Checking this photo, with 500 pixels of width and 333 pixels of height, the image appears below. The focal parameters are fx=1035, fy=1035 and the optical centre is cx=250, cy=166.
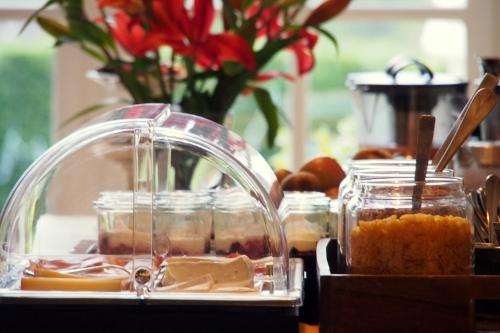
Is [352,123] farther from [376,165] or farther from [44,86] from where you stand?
[376,165]

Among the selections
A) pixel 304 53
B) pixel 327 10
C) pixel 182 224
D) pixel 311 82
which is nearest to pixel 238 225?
pixel 182 224

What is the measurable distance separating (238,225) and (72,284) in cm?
21

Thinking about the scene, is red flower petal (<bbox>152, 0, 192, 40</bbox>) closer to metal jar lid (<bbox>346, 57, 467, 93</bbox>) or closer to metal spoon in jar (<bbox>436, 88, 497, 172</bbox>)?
metal jar lid (<bbox>346, 57, 467, 93</bbox>)

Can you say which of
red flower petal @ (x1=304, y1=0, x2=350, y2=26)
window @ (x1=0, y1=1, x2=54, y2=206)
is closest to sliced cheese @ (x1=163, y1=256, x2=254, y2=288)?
red flower petal @ (x1=304, y1=0, x2=350, y2=26)

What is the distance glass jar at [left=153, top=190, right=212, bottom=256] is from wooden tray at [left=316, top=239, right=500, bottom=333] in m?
0.21

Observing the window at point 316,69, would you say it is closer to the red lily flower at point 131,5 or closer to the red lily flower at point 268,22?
the red lily flower at point 268,22

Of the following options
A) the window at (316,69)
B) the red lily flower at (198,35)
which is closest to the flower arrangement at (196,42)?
the red lily flower at (198,35)

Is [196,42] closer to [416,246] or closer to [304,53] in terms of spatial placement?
[304,53]

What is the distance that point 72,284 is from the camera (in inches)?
38.7

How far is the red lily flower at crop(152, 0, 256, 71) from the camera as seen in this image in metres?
1.72

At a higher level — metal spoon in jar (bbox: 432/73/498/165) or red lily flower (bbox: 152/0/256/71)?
red lily flower (bbox: 152/0/256/71)

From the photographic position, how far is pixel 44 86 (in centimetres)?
311

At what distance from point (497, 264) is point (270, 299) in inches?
9.4

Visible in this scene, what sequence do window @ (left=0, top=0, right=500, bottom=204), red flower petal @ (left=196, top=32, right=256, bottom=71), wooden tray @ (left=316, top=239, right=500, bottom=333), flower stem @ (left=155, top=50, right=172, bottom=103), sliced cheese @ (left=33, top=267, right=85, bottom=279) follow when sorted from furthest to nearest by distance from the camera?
window @ (left=0, top=0, right=500, bottom=204), flower stem @ (left=155, top=50, right=172, bottom=103), red flower petal @ (left=196, top=32, right=256, bottom=71), sliced cheese @ (left=33, top=267, right=85, bottom=279), wooden tray @ (left=316, top=239, right=500, bottom=333)
